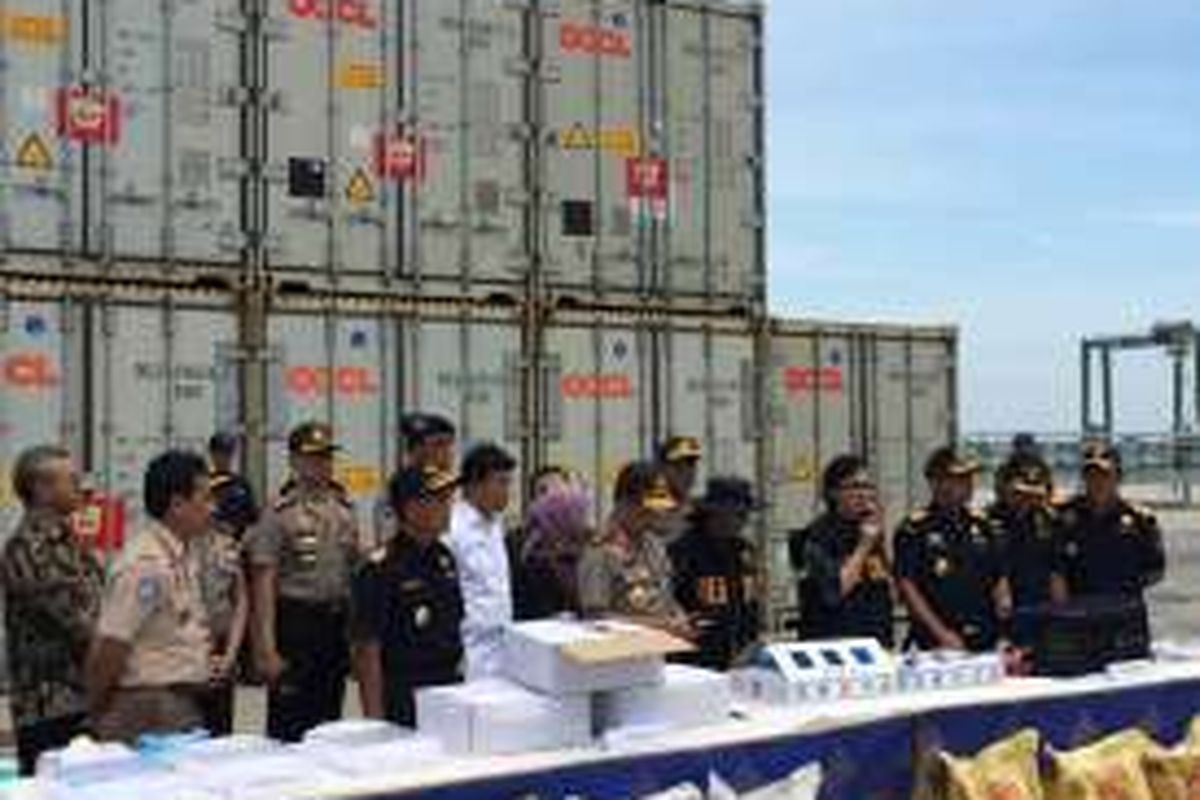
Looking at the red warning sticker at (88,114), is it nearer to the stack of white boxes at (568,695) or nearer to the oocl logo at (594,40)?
the oocl logo at (594,40)

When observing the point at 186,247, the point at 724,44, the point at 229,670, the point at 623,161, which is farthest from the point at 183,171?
the point at 229,670

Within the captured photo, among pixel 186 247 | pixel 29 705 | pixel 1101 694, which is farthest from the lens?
pixel 186 247

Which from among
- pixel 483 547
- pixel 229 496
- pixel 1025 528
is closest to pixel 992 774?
pixel 483 547

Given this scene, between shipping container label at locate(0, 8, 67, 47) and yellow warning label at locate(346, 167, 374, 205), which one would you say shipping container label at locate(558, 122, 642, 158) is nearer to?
yellow warning label at locate(346, 167, 374, 205)

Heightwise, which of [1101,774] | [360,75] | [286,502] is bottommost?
[1101,774]

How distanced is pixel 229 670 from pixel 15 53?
5756mm

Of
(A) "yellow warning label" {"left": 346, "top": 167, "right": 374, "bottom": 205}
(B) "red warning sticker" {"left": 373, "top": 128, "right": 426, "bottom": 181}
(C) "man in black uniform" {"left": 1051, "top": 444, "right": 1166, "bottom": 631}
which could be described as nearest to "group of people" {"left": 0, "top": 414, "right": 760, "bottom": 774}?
(C) "man in black uniform" {"left": 1051, "top": 444, "right": 1166, "bottom": 631}

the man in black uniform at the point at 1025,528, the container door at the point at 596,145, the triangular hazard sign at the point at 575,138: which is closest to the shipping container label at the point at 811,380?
the container door at the point at 596,145

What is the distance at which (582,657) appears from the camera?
18.5 ft

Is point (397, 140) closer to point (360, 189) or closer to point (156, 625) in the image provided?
point (360, 189)

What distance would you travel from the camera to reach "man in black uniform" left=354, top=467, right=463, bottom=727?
7.28 m

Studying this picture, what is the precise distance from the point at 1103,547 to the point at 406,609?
4.10 m

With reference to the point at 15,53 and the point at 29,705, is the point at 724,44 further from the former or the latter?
the point at 29,705

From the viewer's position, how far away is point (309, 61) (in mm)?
14055
